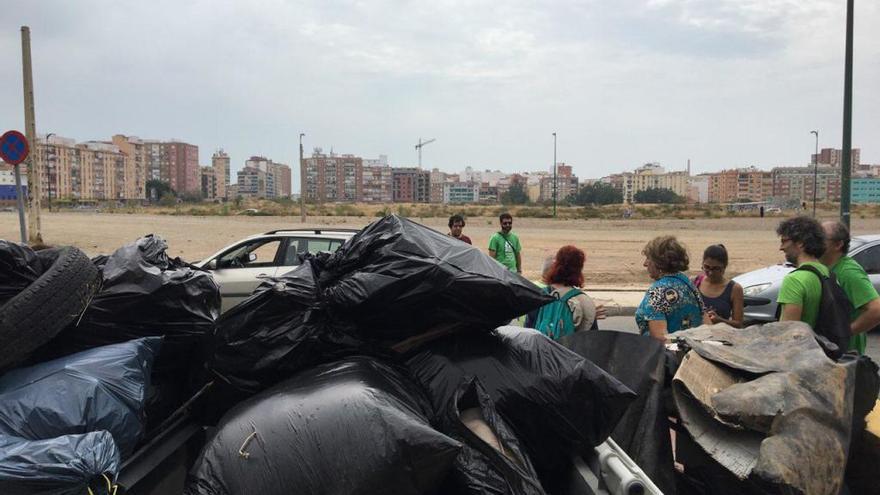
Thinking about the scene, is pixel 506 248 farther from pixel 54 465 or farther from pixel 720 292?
pixel 54 465

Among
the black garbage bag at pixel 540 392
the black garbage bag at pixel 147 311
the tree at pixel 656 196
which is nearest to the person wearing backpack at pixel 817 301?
the black garbage bag at pixel 540 392

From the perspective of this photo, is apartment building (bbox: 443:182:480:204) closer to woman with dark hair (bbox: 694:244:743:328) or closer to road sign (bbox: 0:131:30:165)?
road sign (bbox: 0:131:30:165)

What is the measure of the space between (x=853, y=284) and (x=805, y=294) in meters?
0.59

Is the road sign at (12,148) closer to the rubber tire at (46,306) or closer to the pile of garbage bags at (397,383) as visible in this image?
the rubber tire at (46,306)

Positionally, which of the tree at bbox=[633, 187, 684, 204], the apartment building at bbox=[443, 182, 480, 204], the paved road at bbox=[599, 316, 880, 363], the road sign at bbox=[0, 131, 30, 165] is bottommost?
the paved road at bbox=[599, 316, 880, 363]

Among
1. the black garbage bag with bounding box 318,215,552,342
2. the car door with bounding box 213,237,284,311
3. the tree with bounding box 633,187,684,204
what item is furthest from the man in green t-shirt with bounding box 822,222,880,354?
the tree with bounding box 633,187,684,204

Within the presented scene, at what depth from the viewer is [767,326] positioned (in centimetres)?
285

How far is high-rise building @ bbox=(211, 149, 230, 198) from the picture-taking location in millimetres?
171500

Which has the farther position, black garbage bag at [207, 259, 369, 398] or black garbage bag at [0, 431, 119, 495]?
black garbage bag at [207, 259, 369, 398]

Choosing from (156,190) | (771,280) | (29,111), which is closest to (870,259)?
(771,280)

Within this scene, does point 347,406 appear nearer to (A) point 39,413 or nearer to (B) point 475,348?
(B) point 475,348

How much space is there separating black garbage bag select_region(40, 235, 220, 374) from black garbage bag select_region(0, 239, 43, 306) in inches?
8.8

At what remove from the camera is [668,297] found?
397cm

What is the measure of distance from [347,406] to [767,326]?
1.96 m
